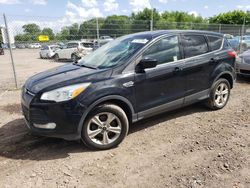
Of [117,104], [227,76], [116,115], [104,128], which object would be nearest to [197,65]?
[227,76]

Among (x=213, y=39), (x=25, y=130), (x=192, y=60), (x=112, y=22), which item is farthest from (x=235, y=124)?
(x=112, y=22)

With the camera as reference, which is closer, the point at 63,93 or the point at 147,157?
the point at 63,93

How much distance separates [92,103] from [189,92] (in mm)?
2027

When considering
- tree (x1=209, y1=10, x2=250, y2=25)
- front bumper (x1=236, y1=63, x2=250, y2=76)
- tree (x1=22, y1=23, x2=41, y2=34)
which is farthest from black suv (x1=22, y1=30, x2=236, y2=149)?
tree (x1=209, y1=10, x2=250, y2=25)

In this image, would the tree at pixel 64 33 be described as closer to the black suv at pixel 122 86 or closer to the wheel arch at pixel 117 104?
the black suv at pixel 122 86

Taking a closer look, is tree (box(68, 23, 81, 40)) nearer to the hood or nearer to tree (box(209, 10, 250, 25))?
the hood

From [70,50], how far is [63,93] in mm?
14870

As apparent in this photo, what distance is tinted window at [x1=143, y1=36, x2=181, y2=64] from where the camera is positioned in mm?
3849

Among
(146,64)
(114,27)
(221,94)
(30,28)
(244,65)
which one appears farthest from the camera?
(114,27)

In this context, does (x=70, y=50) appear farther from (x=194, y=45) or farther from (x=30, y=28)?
(x=194, y=45)

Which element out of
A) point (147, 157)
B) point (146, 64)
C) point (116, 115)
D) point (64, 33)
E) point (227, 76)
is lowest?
point (147, 157)

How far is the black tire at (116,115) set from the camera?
332cm

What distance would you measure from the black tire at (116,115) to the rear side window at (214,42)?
2.50m

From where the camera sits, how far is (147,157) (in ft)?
10.9
